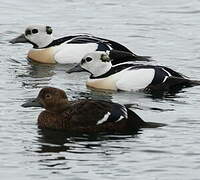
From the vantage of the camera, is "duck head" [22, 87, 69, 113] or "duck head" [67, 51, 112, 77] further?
"duck head" [67, 51, 112, 77]

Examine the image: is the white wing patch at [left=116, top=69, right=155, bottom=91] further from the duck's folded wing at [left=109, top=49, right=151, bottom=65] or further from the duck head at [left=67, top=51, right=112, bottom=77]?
the duck's folded wing at [left=109, top=49, right=151, bottom=65]

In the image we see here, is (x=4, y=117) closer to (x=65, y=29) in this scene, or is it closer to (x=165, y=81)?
(x=165, y=81)

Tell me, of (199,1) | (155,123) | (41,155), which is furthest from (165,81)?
(199,1)

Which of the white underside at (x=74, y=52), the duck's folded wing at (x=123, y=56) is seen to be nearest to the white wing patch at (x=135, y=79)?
the duck's folded wing at (x=123, y=56)

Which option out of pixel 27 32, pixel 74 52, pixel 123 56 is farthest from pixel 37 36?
pixel 123 56

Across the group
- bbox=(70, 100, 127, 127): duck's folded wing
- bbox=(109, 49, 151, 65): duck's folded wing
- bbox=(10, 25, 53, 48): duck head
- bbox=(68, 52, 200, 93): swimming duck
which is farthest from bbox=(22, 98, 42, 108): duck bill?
bbox=(10, 25, 53, 48): duck head

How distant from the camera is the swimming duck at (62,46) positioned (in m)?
20.6

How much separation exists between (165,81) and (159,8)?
802 centimetres

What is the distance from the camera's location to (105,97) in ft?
59.1

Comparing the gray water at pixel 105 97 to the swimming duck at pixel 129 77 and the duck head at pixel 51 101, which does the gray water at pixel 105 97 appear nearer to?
the swimming duck at pixel 129 77

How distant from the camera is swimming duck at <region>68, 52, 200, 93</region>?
18188 millimetres

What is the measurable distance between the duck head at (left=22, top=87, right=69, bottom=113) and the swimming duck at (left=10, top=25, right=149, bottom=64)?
17.1 feet

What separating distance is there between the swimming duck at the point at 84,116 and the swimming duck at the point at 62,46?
5232 millimetres

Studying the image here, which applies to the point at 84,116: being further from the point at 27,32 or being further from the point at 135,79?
the point at 27,32
